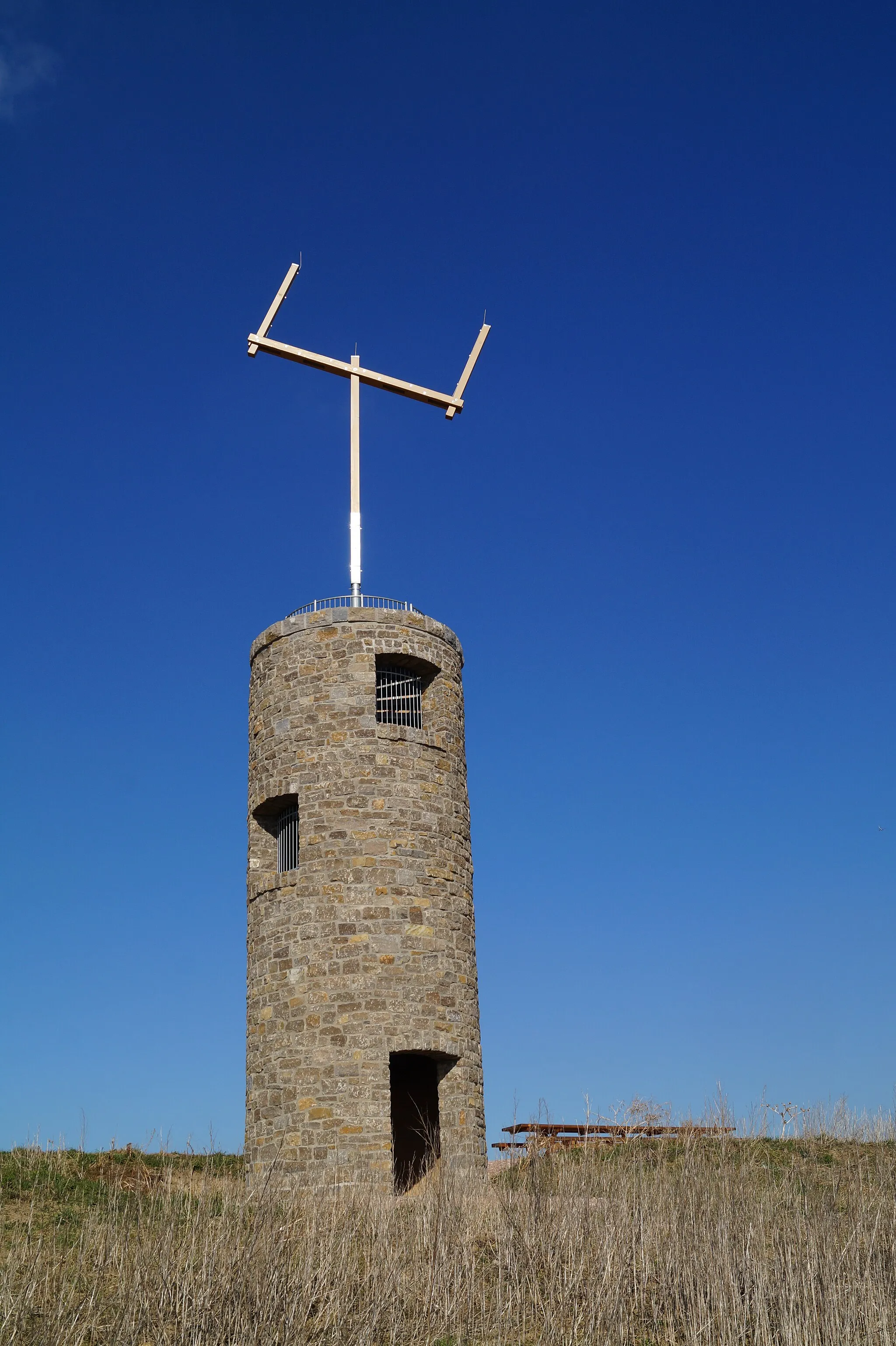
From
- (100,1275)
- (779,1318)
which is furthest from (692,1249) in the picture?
Answer: (100,1275)

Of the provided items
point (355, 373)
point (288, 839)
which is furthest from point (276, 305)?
point (288, 839)

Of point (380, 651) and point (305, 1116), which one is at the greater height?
point (380, 651)

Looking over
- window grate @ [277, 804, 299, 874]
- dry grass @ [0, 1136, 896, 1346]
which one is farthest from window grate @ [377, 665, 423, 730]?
dry grass @ [0, 1136, 896, 1346]

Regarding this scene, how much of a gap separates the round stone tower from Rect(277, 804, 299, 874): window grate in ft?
0.11

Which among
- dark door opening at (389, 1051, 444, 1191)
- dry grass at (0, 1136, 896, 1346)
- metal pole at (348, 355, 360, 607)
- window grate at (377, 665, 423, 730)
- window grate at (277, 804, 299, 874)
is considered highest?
metal pole at (348, 355, 360, 607)

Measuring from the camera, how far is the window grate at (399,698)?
16219 mm

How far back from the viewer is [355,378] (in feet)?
61.1

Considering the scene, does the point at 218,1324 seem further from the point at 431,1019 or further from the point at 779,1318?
the point at 431,1019

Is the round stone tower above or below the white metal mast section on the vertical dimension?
below

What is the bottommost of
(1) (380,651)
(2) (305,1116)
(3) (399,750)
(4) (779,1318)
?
(4) (779,1318)

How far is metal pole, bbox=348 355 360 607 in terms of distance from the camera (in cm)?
1683

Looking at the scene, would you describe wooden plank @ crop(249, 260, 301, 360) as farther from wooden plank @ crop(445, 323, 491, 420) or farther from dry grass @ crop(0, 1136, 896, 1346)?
dry grass @ crop(0, 1136, 896, 1346)

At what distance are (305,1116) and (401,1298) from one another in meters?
5.17

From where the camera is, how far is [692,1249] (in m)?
9.59
